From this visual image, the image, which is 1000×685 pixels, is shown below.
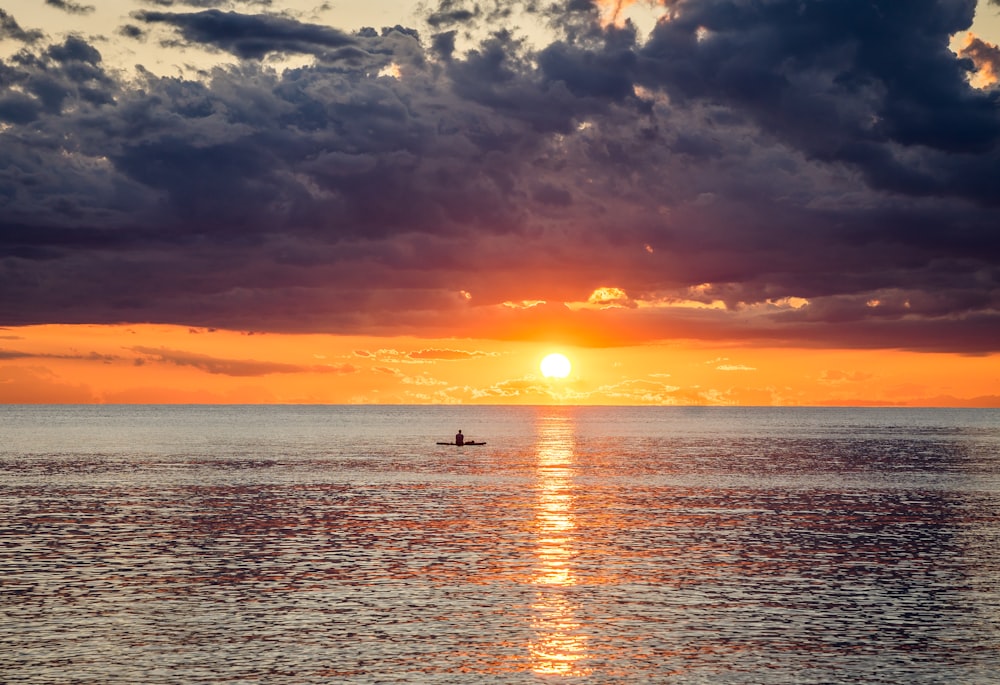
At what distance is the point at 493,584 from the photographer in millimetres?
54875

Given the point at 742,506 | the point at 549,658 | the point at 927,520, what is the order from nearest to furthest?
the point at 549,658 → the point at 927,520 → the point at 742,506

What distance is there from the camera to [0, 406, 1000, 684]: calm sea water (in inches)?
1561

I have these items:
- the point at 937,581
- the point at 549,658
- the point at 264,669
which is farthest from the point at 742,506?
the point at 264,669

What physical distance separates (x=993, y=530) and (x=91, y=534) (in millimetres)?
65369

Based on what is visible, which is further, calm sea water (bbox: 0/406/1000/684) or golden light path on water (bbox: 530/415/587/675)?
golden light path on water (bbox: 530/415/587/675)

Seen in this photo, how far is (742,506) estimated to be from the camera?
96.5 meters

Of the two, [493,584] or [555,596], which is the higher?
[493,584]

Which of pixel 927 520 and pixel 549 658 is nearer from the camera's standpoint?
pixel 549 658

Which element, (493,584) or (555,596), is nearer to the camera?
(555,596)

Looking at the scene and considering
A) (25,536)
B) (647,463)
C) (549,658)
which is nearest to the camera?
(549,658)

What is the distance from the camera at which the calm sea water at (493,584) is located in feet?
130

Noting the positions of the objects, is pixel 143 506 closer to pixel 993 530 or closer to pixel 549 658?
pixel 549 658

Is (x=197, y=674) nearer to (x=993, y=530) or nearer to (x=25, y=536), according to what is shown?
(x=25, y=536)

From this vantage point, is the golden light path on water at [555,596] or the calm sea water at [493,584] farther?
the golden light path on water at [555,596]
